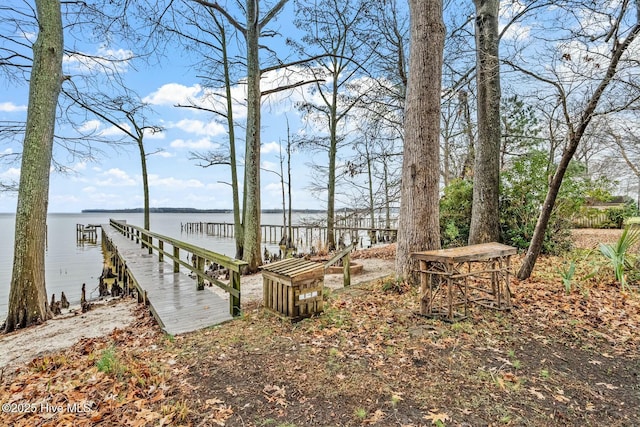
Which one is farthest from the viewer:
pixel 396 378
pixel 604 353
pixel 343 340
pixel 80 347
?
pixel 80 347

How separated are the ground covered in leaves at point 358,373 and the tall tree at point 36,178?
2589 mm

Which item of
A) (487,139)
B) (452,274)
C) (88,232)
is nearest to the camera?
(452,274)

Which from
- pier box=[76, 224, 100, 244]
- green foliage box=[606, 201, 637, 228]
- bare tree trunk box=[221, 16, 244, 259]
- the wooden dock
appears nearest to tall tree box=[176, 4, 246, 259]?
bare tree trunk box=[221, 16, 244, 259]

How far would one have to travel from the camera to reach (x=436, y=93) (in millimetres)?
5117

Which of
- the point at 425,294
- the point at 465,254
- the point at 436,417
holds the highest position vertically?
the point at 465,254

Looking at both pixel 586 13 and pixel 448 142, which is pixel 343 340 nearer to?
pixel 586 13

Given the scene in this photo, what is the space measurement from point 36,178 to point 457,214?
9.59 metres

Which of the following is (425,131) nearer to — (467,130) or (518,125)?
(518,125)

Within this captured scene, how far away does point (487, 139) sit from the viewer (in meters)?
7.29

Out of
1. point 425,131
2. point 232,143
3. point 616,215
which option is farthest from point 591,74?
point 616,215

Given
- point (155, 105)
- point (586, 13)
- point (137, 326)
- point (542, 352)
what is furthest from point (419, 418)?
point (155, 105)

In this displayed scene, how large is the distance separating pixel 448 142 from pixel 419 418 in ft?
42.1

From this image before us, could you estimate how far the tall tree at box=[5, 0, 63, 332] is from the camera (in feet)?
18.7

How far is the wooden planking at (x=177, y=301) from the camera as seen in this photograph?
14.3ft
